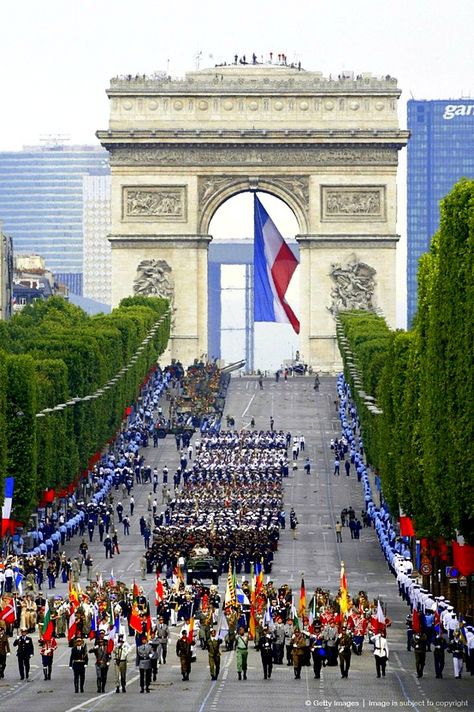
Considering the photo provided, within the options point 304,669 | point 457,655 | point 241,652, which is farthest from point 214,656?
point 457,655

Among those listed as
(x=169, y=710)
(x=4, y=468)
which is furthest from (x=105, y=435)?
(x=169, y=710)

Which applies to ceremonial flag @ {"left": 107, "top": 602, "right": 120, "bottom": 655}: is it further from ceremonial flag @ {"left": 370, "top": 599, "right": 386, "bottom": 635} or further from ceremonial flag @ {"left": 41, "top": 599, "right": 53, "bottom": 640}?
ceremonial flag @ {"left": 370, "top": 599, "right": 386, "bottom": 635}

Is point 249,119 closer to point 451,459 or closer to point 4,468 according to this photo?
point 4,468

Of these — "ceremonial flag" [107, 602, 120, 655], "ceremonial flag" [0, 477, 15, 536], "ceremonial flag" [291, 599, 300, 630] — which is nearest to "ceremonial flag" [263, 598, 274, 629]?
"ceremonial flag" [291, 599, 300, 630]

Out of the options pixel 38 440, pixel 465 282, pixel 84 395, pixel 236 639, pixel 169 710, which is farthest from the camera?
pixel 84 395

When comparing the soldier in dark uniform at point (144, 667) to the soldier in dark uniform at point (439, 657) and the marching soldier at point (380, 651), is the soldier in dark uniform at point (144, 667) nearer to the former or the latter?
the marching soldier at point (380, 651)

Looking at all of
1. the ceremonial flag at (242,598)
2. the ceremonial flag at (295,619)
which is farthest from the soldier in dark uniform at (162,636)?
the ceremonial flag at (242,598)

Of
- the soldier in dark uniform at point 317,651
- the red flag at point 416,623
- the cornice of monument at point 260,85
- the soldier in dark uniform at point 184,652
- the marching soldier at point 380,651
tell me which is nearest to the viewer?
the soldier in dark uniform at point 184,652
